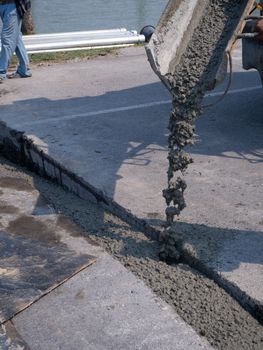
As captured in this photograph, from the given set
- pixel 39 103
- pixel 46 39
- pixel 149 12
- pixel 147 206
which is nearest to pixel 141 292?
pixel 147 206

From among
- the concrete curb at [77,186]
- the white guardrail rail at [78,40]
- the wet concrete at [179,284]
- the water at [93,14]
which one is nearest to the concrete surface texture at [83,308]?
the wet concrete at [179,284]

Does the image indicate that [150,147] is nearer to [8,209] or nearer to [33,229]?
[8,209]

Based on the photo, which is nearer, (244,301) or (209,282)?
(244,301)

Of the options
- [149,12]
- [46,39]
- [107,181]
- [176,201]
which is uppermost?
[176,201]

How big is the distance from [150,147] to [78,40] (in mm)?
6123

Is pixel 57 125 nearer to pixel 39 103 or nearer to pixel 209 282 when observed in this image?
pixel 39 103

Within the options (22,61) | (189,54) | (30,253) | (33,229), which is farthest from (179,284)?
(22,61)

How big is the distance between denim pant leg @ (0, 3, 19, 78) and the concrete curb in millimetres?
2453

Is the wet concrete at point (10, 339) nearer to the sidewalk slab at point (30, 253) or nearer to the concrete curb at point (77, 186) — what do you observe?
the sidewalk slab at point (30, 253)

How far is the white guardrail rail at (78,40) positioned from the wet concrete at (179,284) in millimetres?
6789

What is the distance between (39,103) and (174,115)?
368cm

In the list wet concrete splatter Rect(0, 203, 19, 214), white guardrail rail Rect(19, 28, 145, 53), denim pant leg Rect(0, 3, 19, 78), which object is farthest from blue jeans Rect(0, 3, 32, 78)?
wet concrete splatter Rect(0, 203, 19, 214)

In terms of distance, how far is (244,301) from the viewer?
3361mm

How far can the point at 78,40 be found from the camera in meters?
11.3
